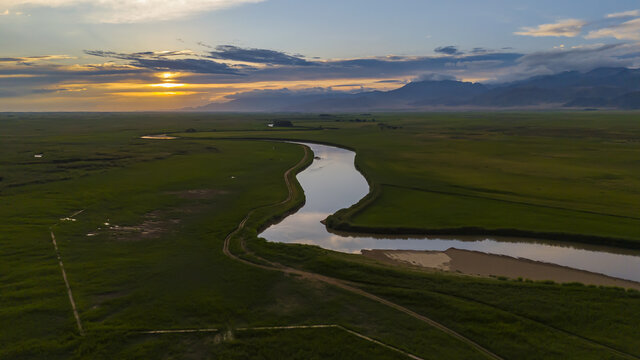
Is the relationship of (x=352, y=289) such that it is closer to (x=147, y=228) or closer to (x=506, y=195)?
(x=147, y=228)

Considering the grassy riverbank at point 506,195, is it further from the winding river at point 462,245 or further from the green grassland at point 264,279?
the winding river at point 462,245

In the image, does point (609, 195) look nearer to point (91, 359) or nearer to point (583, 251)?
point (583, 251)

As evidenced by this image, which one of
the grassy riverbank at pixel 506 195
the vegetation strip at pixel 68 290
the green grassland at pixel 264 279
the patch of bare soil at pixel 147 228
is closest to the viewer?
the green grassland at pixel 264 279

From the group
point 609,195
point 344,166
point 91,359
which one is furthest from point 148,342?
point 344,166

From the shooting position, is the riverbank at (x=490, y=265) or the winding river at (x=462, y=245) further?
the winding river at (x=462, y=245)

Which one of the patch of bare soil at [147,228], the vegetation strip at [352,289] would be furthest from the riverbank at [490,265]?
the patch of bare soil at [147,228]

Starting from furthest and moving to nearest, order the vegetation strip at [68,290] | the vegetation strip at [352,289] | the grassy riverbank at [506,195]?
1. the grassy riverbank at [506,195]
2. the vegetation strip at [68,290]
3. the vegetation strip at [352,289]

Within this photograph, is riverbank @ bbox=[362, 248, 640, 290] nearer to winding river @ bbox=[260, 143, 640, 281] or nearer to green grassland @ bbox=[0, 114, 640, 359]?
winding river @ bbox=[260, 143, 640, 281]

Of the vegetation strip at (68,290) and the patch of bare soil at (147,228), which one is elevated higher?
the patch of bare soil at (147,228)

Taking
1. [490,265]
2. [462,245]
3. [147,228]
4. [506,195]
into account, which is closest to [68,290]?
[147,228]

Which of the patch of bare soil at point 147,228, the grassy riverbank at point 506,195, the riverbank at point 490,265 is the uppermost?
the grassy riverbank at point 506,195
